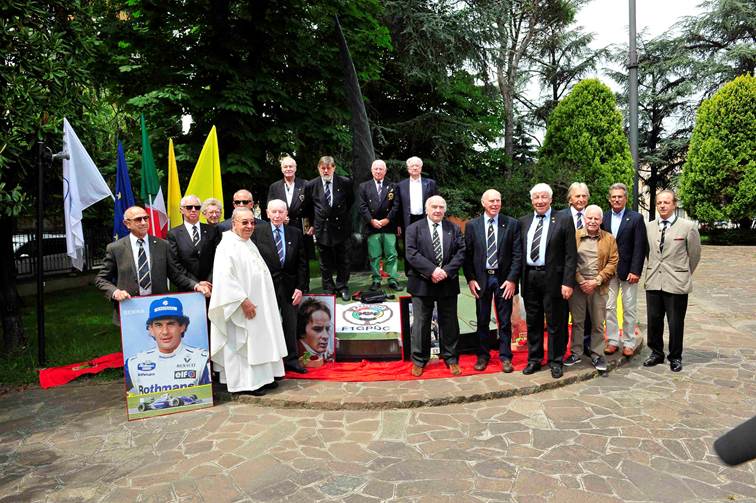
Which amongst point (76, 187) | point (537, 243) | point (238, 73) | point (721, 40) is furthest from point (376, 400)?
point (721, 40)

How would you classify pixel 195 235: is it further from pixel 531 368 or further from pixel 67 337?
pixel 67 337

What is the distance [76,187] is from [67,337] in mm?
3154

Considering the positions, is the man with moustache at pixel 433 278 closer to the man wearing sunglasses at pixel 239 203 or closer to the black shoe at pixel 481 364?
the black shoe at pixel 481 364

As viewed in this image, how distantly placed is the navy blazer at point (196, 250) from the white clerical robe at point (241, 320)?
0.49 meters

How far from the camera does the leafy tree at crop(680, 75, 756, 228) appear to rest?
21.8 meters

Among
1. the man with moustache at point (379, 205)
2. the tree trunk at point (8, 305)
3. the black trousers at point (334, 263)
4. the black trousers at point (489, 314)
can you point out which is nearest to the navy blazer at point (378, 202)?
the man with moustache at point (379, 205)

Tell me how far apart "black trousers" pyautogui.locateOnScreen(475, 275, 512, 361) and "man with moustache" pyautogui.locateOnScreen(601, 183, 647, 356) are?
1.47 meters

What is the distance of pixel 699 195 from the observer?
75.2 feet

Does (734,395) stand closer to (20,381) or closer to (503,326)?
(503,326)

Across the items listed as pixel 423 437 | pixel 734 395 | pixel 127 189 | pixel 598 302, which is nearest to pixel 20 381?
pixel 127 189

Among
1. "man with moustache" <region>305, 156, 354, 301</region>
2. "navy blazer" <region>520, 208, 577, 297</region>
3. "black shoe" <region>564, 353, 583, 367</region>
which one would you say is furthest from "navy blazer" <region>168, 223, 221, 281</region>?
"black shoe" <region>564, 353, 583, 367</region>

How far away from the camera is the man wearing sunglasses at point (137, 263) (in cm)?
569

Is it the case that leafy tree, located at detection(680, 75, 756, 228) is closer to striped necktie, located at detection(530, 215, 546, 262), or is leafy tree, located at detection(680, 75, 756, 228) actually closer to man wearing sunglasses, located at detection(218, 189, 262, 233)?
striped necktie, located at detection(530, 215, 546, 262)

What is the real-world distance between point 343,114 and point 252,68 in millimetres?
2080
